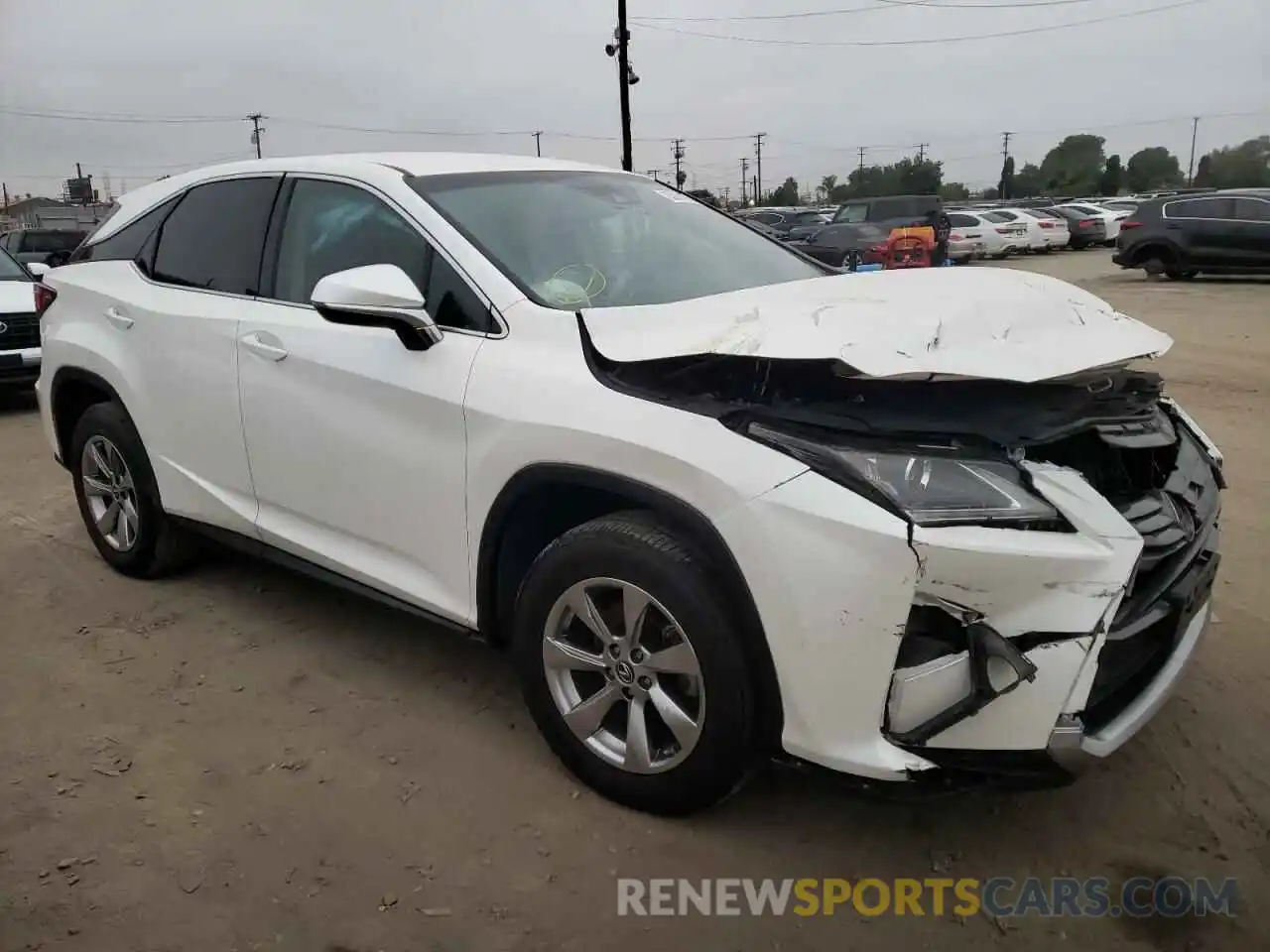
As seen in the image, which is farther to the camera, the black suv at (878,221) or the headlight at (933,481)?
the black suv at (878,221)

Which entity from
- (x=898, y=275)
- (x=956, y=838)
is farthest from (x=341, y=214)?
(x=956, y=838)

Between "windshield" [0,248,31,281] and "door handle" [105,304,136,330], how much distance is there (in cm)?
713

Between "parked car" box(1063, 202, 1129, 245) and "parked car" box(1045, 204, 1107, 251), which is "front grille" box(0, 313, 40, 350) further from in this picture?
"parked car" box(1063, 202, 1129, 245)

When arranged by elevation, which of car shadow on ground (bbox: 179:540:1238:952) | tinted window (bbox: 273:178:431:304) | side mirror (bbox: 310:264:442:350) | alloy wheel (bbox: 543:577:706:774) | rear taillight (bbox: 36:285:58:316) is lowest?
car shadow on ground (bbox: 179:540:1238:952)

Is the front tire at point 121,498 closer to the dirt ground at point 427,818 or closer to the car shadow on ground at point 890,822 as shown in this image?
the dirt ground at point 427,818

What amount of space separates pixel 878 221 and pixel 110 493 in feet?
65.3

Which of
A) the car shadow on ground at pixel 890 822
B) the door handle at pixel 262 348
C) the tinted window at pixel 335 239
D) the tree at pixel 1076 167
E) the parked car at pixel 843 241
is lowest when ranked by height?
the car shadow on ground at pixel 890 822

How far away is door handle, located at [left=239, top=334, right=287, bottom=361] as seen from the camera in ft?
11.0

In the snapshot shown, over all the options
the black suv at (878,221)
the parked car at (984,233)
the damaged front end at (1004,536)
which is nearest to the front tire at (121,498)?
the damaged front end at (1004,536)

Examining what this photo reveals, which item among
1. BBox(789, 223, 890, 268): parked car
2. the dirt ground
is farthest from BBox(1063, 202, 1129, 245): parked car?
the dirt ground

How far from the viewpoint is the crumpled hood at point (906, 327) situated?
2244 mm

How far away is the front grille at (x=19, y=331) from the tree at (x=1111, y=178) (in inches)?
2964

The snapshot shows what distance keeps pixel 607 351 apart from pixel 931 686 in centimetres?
114

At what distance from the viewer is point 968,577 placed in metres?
2.06
